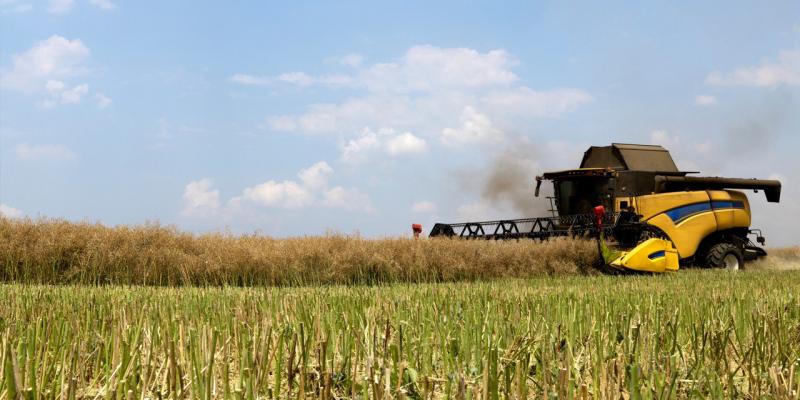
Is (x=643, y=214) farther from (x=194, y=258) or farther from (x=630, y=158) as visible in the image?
(x=194, y=258)

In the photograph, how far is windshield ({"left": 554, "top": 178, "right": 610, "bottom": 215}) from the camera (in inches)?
571

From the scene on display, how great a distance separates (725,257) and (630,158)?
9.70 ft

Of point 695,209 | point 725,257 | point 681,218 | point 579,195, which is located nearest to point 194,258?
point 579,195

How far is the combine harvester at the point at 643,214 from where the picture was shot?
1353 centimetres

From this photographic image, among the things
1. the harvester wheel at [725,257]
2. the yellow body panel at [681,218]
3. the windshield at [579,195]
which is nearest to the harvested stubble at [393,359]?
the yellow body panel at [681,218]

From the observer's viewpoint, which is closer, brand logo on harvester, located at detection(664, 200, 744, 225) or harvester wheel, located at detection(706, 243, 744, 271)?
brand logo on harvester, located at detection(664, 200, 744, 225)

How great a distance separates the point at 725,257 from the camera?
15156 millimetres

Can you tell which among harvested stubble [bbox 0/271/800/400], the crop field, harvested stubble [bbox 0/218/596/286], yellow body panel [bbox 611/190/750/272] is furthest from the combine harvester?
harvested stubble [bbox 0/271/800/400]

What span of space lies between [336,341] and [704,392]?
5.32 ft

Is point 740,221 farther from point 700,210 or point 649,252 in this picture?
point 649,252

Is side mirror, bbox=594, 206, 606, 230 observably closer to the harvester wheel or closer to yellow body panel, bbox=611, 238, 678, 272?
yellow body panel, bbox=611, 238, 678, 272

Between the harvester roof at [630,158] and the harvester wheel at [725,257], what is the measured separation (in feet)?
6.26

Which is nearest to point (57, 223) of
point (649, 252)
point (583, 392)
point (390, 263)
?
point (390, 263)

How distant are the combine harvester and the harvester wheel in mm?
17
